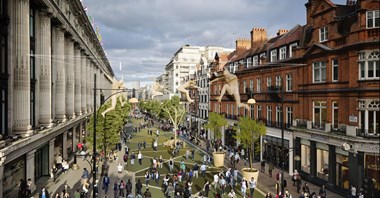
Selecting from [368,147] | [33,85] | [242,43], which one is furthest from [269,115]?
[368,147]

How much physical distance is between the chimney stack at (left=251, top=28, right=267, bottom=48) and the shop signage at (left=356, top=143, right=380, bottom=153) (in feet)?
137

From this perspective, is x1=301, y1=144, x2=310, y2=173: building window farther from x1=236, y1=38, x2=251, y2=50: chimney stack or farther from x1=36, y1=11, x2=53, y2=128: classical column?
x1=236, y1=38, x2=251, y2=50: chimney stack

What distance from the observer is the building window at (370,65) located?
883 centimetres

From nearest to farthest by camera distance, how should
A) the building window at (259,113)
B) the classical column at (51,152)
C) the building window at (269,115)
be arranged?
1. the classical column at (51,152)
2. the building window at (269,115)
3. the building window at (259,113)

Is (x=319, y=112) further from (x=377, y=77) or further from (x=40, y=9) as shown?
(x=40, y=9)

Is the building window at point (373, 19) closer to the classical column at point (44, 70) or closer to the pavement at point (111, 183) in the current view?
the pavement at point (111, 183)

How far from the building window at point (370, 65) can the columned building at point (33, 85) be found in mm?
19305

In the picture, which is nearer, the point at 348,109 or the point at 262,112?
the point at 348,109

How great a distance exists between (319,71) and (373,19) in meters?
5.48

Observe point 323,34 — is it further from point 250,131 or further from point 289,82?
point 289,82

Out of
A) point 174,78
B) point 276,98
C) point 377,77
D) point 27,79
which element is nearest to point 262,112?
point 276,98

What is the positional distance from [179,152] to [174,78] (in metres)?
99.0

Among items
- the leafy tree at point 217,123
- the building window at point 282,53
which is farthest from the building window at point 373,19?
the leafy tree at point 217,123

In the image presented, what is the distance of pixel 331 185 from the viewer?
75.1 feet
